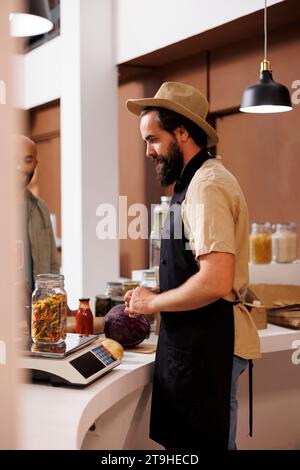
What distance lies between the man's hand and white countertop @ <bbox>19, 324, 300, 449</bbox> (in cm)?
17

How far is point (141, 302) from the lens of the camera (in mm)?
1778

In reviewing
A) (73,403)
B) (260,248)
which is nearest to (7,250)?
(73,403)

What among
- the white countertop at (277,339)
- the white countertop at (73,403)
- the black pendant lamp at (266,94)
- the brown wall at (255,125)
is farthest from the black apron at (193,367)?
the brown wall at (255,125)

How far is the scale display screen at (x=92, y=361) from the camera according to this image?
62.6 inches

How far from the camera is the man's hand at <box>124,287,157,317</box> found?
5.74 feet

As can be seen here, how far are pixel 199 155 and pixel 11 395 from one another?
1362mm

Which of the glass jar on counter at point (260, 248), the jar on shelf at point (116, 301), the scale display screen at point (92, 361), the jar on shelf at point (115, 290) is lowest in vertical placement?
the scale display screen at point (92, 361)

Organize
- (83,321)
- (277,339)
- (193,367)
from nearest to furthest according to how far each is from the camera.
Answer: (193,367), (83,321), (277,339)

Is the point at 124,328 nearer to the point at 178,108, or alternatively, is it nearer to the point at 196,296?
the point at 196,296

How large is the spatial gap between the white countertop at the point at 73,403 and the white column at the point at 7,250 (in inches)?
14.2

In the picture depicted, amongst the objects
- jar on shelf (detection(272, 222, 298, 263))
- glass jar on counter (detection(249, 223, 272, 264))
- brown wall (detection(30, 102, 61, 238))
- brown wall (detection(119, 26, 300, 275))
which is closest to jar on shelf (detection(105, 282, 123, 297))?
glass jar on counter (detection(249, 223, 272, 264))

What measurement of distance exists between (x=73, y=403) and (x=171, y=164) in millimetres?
767

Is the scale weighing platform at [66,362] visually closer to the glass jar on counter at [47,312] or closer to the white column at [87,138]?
the glass jar on counter at [47,312]

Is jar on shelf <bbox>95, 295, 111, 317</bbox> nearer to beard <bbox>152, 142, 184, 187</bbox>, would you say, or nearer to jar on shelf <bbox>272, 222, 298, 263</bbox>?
beard <bbox>152, 142, 184, 187</bbox>
